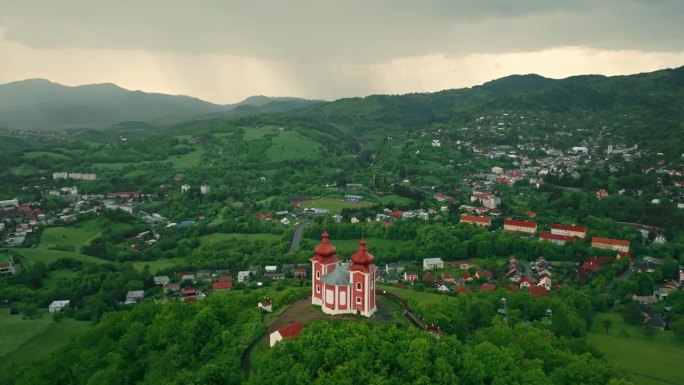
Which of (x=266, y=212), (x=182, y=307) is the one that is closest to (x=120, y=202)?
(x=266, y=212)

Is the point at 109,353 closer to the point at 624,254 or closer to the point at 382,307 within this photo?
the point at 382,307

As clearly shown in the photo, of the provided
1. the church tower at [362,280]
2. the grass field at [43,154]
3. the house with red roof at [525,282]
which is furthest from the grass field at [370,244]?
the grass field at [43,154]

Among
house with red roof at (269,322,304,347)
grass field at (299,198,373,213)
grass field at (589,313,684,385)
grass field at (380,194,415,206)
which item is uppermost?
house with red roof at (269,322,304,347)

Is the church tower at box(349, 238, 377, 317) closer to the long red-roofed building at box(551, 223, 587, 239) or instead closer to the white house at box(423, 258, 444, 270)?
the white house at box(423, 258, 444, 270)

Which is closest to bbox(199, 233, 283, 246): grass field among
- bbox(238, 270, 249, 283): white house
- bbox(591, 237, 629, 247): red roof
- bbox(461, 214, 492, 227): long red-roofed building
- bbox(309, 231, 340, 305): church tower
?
bbox(238, 270, 249, 283): white house

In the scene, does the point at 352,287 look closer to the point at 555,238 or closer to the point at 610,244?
the point at 555,238

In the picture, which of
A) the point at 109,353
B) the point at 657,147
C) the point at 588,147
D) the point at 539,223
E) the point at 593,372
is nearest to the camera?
the point at 593,372
